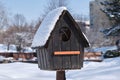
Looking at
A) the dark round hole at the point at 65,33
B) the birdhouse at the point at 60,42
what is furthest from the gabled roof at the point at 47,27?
the dark round hole at the point at 65,33

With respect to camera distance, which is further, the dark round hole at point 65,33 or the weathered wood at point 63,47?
the dark round hole at point 65,33

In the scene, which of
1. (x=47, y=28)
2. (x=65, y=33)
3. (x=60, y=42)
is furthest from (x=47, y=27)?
(x=65, y=33)

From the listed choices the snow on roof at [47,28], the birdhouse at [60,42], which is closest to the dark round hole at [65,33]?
the birdhouse at [60,42]

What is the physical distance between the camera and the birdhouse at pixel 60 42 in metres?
5.43

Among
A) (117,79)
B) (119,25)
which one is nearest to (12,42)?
(119,25)

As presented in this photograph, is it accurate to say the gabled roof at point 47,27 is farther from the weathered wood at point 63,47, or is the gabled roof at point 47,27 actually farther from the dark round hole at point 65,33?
the dark round hole at point 65,33

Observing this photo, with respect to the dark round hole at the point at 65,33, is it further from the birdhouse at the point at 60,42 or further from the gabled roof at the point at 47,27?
the gabled roof at the point at 47,27

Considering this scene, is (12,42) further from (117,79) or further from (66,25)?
(66,25)

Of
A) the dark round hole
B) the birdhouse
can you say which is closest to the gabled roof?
the birdhouse

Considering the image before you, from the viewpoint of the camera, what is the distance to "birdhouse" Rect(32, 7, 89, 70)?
17.8 ft

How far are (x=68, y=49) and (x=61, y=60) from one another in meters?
0.25

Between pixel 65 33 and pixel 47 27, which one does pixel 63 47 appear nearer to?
pixel 65 33

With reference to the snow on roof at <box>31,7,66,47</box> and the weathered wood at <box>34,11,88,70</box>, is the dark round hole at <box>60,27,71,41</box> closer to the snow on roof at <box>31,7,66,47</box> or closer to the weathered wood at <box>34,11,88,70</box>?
the weathered wood at <box>34,11,88,70</box>

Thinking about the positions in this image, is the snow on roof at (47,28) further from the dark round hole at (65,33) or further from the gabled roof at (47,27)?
the dark round hole at (65,33)
